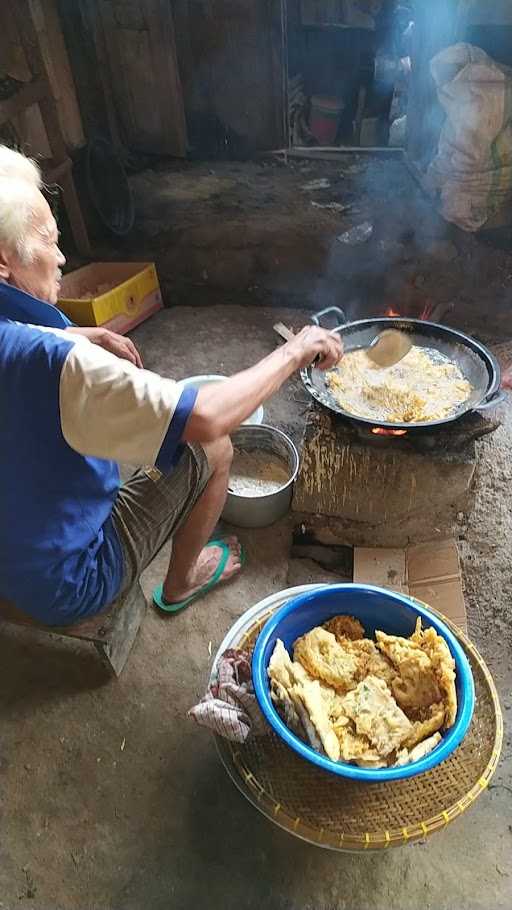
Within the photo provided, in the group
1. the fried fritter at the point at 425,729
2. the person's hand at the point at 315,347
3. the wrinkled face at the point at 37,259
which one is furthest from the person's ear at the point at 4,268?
the fried fritter at the point at 425,729

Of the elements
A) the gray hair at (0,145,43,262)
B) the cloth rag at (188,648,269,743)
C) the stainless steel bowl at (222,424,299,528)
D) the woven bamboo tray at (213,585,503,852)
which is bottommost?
the stainless steel bowl at (222,424,299,528)

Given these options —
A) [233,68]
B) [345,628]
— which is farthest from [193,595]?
[233,68]

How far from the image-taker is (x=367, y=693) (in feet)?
5.88

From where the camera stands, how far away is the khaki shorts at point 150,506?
2.14 metres

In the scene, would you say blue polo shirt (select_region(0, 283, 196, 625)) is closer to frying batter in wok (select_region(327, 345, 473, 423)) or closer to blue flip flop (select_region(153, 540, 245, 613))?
blue flip flop (select_region(153, 540, 245, 613))

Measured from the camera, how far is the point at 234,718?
1808 mm

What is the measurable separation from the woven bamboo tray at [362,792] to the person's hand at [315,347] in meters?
1.19

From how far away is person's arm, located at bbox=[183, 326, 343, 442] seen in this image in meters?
1.53

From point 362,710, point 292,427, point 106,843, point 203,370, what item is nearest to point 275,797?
point 362,710

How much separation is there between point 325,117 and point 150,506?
601cm

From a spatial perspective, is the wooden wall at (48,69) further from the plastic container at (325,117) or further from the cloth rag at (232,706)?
the cloth rag at (232,706)

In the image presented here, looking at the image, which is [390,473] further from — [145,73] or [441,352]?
[145,73]

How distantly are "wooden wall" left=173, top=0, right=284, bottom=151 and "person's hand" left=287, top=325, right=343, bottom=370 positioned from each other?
468 cm

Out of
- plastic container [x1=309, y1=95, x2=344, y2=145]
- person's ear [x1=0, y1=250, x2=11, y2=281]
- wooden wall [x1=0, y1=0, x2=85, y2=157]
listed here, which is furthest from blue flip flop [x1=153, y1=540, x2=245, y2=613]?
plastic container [x1=309, y1=95, x2=344, y2=145]
